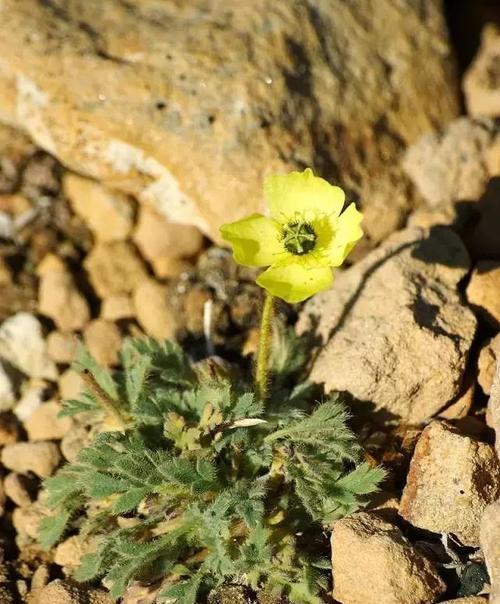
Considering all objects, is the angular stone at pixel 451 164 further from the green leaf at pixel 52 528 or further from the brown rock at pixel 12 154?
the green leaf at pixel 52 528

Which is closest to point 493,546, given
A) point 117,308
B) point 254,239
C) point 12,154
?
point 254,239

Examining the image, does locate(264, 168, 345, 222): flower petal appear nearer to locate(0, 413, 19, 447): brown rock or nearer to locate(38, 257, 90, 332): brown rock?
locate(38, 257, 90, 332): brown rock

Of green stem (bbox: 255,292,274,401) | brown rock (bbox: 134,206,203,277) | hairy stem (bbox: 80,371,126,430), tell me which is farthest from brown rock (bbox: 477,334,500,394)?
brown rock (bbox: 134,206,203,277)

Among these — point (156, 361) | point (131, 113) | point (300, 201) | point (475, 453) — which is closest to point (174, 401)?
point (156, 361)

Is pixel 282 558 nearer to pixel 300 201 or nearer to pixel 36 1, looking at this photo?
pixel 300 201

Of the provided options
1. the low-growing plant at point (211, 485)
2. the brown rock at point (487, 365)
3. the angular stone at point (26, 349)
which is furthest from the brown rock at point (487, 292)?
the angular stone at point (26, 349)

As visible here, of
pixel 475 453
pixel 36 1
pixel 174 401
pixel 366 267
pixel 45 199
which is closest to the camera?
pixel 475 453
